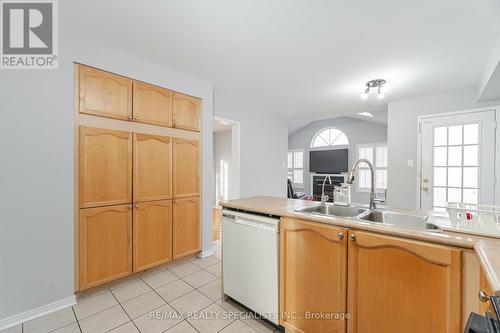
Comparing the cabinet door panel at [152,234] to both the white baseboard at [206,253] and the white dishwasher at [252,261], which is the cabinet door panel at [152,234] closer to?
the white baseboard at [206,253]

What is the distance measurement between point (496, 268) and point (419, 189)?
3418 millimetres

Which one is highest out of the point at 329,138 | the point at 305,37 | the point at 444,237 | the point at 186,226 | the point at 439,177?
the point at 305,37

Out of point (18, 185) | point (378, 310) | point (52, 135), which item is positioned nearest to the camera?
point (378, 310)

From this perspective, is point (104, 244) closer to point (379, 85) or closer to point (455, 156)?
point (379, 85)

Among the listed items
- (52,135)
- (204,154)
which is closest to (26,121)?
(52,135)

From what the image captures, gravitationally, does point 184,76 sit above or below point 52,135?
above

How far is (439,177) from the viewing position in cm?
329

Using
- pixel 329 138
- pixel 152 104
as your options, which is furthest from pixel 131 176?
pixel 329 138

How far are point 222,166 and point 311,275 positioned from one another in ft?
18.0

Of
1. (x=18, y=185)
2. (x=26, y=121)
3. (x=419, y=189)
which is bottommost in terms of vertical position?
(x=419, y=189)

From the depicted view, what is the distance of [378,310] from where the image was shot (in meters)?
1.13

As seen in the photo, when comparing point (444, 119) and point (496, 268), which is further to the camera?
point (444, 119)

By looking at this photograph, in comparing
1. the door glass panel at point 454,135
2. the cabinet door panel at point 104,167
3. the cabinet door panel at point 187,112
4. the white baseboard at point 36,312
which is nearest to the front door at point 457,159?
the door glass panel at point 454,135

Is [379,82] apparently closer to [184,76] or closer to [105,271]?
[184,76]
